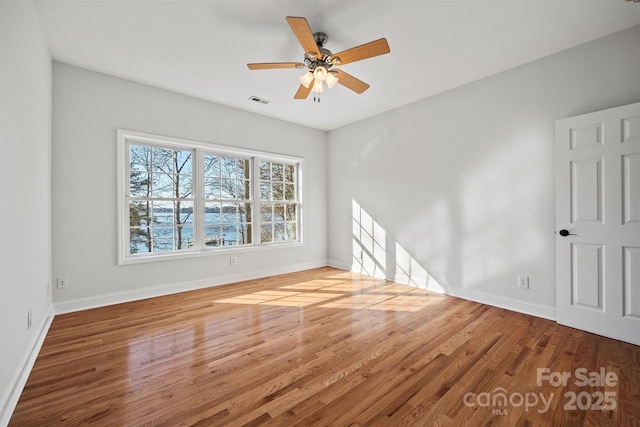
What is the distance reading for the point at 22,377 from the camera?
1868 millimetres

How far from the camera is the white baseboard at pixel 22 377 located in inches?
61.2

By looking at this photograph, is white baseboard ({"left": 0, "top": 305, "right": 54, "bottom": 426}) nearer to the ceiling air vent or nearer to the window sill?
the window sill

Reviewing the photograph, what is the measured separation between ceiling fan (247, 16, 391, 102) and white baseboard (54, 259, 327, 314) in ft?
10.0

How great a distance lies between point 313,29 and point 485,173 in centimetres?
259

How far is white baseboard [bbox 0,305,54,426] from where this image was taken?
1554 mm

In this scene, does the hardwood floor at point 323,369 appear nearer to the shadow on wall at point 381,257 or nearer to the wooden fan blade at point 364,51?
the shadow on wall at point 381,257

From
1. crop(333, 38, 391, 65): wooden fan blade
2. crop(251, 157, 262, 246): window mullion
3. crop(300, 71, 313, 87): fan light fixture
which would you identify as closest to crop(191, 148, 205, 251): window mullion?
crop(251, 157, 262, 246): window mullion

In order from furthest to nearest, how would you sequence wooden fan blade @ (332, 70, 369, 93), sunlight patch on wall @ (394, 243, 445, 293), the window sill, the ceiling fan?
sunlight patch on wall @ (394, 243, 445, 293) → the window sill → wooden fan blade @ (332, 70, 369, 93) → the ceiling fan

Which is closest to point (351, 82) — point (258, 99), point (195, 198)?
point (258, 99)

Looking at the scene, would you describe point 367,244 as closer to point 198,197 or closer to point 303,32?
point 198,197

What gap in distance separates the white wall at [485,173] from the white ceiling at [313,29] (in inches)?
12.2

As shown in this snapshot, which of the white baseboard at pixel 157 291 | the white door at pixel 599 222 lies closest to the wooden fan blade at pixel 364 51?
the white door at pixel 599 222

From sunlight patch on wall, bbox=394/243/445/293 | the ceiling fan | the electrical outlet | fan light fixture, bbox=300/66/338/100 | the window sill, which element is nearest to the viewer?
the ceiling fan

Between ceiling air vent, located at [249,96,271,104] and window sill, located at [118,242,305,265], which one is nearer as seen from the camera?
window sill, located at [118,242,305,265]
